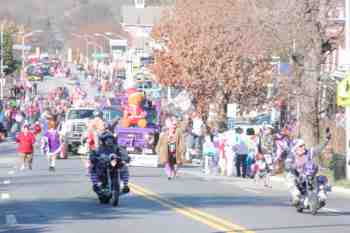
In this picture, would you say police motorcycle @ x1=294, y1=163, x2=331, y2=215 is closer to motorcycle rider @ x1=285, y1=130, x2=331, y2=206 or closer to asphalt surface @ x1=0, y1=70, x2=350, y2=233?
motorcycle rider @ x1=285, y1=130, x2=331, y2=206

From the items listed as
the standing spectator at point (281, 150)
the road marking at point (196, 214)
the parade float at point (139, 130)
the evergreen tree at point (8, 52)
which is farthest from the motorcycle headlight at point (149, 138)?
the evergreen tree at point (8, 52)

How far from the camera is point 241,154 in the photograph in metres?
40.5

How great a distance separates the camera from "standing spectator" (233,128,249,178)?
40562 mm

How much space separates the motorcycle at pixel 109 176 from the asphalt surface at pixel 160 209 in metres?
0.26

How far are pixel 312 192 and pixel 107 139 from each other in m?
4.22

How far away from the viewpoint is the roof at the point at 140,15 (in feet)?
449

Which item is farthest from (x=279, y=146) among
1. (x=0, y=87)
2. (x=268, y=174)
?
(x=0, y=87)

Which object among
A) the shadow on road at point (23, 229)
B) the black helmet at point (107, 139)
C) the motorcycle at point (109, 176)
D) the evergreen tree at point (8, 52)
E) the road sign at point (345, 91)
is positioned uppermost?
the evergreen tree at point (8, 52)

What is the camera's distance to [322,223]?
21.5 metres

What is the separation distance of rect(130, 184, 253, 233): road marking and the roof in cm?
10617

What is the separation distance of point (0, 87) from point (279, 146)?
7043 cm

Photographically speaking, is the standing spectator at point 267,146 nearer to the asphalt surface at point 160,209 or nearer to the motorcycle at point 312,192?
the asphalt surface at point 160,209

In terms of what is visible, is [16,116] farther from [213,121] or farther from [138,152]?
[138,152]

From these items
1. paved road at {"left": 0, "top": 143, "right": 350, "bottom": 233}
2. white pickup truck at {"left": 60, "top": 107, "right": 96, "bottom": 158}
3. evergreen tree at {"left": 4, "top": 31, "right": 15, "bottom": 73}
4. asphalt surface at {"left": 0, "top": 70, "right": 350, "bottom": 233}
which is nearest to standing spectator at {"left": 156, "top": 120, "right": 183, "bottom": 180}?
asphalt surface at {"left": 0, "top": 70, "right": 350, "bottom": 233}
